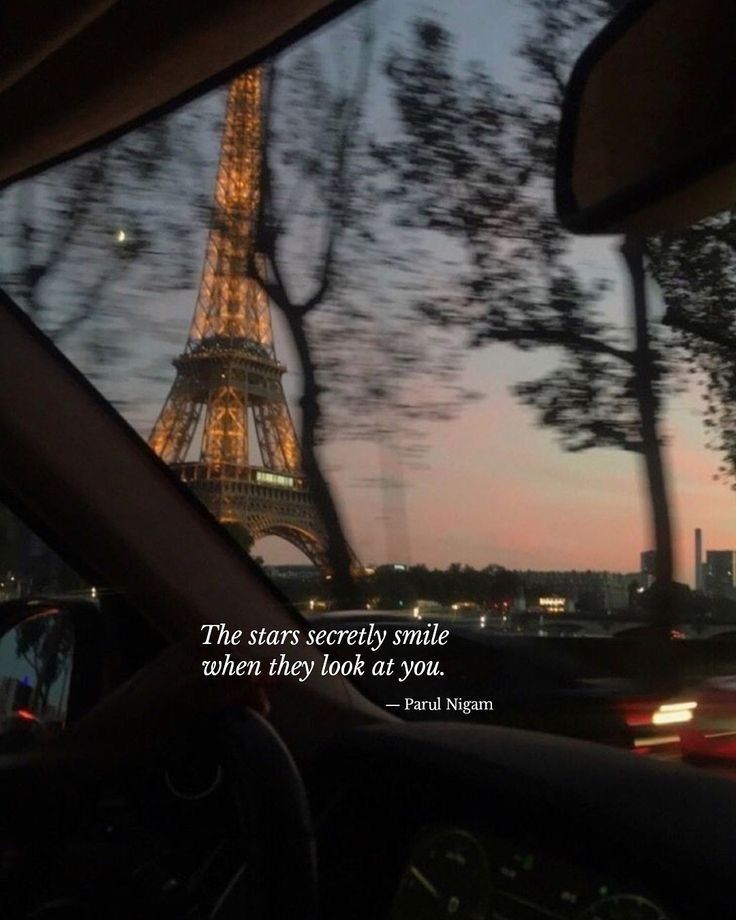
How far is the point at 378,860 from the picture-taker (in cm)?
281

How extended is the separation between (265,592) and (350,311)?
0.93 metres

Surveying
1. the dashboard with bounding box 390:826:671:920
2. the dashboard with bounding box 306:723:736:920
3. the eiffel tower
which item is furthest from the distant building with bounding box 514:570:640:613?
the dashboard with bounding box 390:826:671:920

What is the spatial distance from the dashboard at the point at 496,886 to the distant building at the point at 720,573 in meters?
0.92

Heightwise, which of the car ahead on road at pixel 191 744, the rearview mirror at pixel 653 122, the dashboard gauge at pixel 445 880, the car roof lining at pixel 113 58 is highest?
the car roof lining at pixel 113 58

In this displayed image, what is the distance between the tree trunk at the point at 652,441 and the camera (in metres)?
3.12

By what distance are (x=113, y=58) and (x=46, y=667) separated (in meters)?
1.87

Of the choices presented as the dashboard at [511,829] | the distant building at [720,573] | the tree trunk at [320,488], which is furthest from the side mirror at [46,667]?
the distant building at [720,573]

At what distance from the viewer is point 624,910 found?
215 centimetres

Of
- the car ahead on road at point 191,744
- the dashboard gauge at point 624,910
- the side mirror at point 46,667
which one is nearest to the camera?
the dashboard gauge at point 624,910

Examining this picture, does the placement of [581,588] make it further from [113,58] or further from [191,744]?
[113,58]

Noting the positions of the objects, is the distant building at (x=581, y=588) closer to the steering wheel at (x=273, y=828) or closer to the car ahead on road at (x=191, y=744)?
the car ahead on road at (x=191, y=744)

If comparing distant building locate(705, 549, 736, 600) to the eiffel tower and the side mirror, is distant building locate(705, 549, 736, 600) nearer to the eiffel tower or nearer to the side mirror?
the eiffel tower

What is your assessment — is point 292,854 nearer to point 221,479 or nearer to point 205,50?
point 221,479

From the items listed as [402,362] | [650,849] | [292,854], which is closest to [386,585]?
[402,362]
